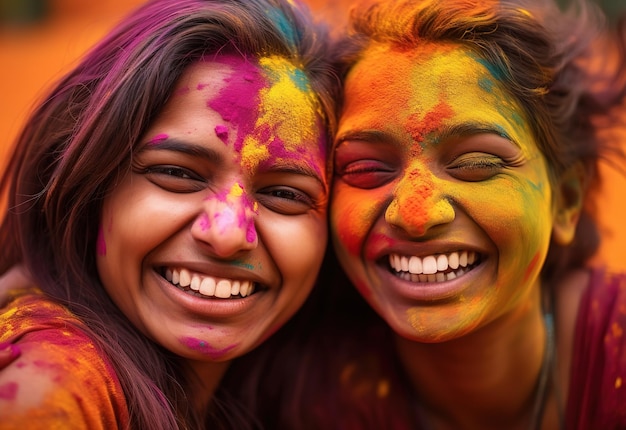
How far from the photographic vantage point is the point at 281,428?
2477mm

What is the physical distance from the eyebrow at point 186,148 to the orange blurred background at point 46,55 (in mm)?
2808

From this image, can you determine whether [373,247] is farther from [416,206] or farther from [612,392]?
[612,392]

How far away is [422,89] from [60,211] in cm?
100

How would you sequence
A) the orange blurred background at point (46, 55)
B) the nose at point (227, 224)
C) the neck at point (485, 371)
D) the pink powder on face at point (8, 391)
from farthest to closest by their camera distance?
the orange blurred background at point (46, 55), the neck at point (485, 371), the nose at point (227, 224), the pink powder on face at point (8, 391)

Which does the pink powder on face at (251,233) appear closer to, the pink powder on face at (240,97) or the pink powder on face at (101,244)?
the pink powder on face at (240,97)

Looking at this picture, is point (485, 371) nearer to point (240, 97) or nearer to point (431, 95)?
point (431, 95)

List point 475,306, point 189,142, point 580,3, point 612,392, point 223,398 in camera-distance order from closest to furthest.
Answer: point 189,142, point 475,306, point 612,392, point 223,398, point 580,3

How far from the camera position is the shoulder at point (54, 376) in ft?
4.88

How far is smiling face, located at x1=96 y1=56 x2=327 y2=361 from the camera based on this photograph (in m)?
1.83

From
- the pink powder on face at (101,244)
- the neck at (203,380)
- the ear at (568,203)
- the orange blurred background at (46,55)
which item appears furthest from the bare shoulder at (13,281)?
the orange blurred background at (46,55)

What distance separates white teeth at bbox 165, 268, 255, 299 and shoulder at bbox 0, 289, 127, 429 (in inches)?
10.2

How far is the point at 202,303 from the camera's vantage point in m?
1.87

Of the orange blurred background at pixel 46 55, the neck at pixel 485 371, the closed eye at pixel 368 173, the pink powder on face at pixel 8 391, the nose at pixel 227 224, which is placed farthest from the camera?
the orange blurred background at pixel 46 55

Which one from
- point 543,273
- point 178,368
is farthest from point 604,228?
point 178,368
